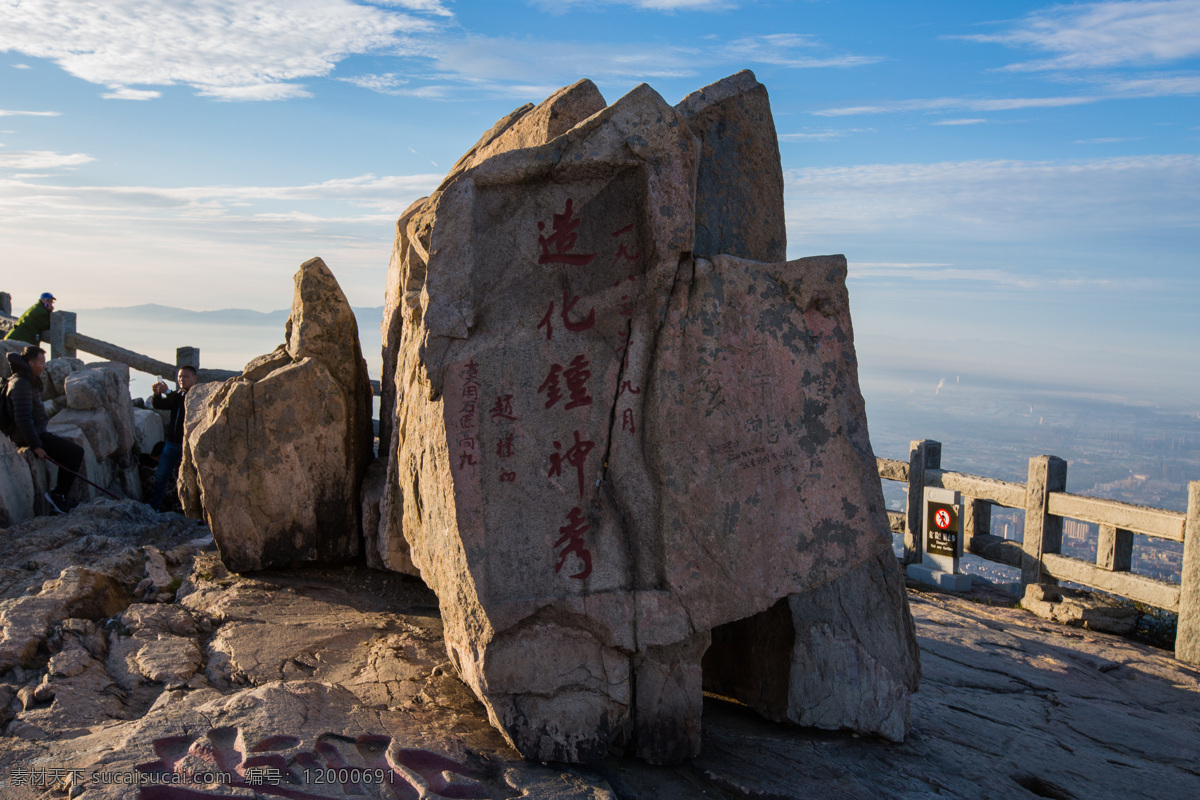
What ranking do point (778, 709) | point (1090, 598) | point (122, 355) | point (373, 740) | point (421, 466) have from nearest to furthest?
point (373, 740), point (421, 466), point (778, 709), point (1090, 598), point (122, 355)

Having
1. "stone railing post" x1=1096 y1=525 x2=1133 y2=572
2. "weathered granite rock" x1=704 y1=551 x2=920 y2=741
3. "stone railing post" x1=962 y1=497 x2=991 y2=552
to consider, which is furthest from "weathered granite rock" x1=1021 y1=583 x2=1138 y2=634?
"weathered granite rock" x1=704 y1=551 x2=920 y2=741

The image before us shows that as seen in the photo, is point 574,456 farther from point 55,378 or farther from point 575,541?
point 55,378

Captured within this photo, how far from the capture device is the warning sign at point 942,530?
352 inches

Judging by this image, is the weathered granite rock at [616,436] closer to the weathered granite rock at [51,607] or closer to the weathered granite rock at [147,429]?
the weathered granite rock at [51,607]

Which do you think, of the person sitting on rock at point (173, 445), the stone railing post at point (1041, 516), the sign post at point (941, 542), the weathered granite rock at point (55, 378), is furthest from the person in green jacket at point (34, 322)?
the stone railing post at point (1041, 516)

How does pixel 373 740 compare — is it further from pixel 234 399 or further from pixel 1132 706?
pixel 1132 706

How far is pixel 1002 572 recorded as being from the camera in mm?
43031

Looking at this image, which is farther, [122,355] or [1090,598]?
[122,355]

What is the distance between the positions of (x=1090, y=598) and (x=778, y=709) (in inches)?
204

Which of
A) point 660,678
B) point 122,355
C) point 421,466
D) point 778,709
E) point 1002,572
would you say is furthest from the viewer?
point 1002,572

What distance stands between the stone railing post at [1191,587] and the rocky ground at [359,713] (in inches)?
15.1

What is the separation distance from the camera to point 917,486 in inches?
375

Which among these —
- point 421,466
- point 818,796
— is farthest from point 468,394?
point 818,796

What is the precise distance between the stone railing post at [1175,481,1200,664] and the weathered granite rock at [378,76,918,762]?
429 cm
